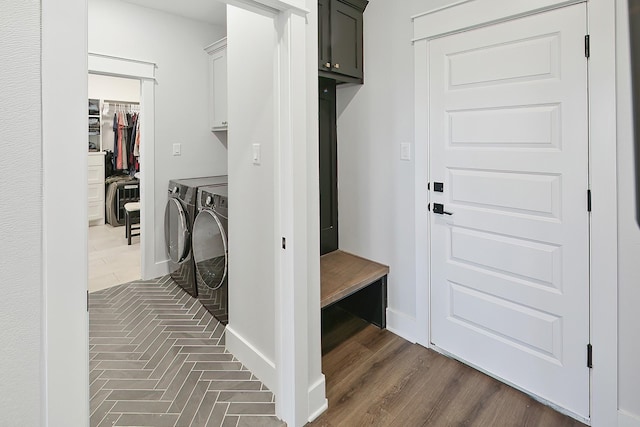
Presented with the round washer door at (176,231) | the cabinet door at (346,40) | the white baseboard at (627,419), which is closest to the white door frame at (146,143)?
the round washer door at (176,231)

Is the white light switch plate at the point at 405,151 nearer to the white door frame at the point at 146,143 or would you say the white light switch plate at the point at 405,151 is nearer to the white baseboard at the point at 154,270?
the white door frame at the point at 146,143

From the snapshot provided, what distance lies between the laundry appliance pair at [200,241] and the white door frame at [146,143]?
0.18 metres

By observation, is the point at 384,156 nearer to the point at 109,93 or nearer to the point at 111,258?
the point at 111,258

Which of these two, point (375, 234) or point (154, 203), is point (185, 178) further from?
point (375, 234)

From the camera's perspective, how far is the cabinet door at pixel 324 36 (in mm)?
2410

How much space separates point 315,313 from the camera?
6.13ft

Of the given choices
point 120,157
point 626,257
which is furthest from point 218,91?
point 626,257

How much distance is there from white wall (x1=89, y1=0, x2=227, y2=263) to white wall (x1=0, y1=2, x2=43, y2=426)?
289 centimetres

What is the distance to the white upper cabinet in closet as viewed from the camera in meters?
3.72

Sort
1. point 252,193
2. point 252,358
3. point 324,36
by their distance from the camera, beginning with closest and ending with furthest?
point 252,193 < point 252,358 < point 324,36

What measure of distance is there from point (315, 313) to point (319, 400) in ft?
1.56

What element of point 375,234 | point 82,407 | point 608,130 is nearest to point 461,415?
point 375,234

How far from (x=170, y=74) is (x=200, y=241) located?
6.29ft

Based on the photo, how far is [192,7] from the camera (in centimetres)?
352
